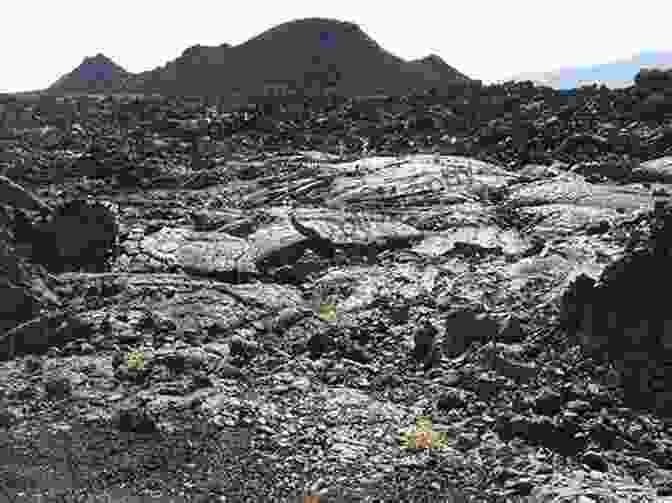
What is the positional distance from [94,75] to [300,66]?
28773mm

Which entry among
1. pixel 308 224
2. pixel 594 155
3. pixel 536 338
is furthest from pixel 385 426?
pixel 594 155

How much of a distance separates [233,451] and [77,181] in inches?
639

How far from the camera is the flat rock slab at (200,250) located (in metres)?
14.9

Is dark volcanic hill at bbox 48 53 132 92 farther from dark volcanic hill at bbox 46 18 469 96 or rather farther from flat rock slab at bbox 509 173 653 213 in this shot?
flat rock slab at bbox 509 173 653 213

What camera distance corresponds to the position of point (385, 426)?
962 centimetres

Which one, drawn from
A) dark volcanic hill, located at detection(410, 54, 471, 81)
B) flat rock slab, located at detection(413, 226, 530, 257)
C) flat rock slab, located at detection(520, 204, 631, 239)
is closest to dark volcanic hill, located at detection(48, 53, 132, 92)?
dark volcanic hill, located at detection(410, 54, 471, 81)

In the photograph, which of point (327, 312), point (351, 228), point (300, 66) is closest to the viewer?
point (327, 312)

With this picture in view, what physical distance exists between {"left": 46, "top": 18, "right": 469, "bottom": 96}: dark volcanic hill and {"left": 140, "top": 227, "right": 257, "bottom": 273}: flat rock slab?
1695 inches

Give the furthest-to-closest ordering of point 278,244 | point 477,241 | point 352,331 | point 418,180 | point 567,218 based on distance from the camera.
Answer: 1. point 418,180
2. point 278,244
3. point 567,218
4. point 477,241
5. point 352,331

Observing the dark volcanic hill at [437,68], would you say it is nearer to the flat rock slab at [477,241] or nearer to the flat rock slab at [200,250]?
the flat rock slab at [477,241]

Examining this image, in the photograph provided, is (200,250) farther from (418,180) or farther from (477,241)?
(418,180)

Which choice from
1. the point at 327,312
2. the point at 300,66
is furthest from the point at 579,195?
the point at 300,66

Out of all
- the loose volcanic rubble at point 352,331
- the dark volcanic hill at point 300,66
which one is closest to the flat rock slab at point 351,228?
the loose volcanic rubble at point 352,331

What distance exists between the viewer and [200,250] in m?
15.7
